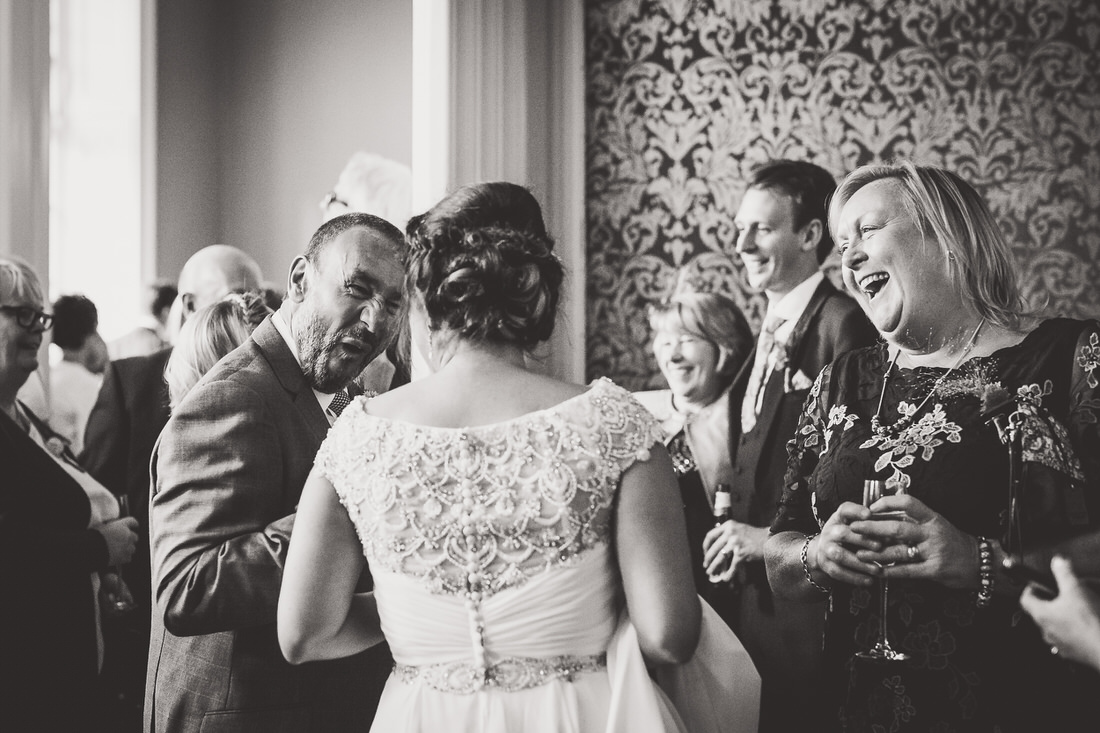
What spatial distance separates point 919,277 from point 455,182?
303 cm

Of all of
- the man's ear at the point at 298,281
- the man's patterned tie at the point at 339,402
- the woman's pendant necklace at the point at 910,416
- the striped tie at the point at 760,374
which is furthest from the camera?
the striped tie at the point at 760,374

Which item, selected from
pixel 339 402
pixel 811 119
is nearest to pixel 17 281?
pixel 339 402

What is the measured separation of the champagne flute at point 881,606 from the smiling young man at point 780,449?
104 centimetres

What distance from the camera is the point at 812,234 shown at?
3.67 meters

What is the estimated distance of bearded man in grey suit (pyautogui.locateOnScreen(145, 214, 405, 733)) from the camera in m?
1.91

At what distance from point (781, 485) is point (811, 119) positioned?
8.76 ft

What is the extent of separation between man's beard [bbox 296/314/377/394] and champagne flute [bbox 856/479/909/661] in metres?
1.03

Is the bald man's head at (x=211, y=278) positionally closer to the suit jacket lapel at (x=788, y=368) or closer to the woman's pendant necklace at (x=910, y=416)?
the suit jacket lapel at (x=788, y=368)

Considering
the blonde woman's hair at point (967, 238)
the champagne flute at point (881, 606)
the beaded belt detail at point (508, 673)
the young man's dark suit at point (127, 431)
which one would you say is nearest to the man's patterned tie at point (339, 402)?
the beaded belt detail at point (508, 673)

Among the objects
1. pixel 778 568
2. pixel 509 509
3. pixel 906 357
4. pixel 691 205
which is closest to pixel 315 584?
pixel 509 509

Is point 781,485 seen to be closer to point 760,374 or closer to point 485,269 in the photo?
point 760,374

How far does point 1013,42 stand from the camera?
5.12 meters

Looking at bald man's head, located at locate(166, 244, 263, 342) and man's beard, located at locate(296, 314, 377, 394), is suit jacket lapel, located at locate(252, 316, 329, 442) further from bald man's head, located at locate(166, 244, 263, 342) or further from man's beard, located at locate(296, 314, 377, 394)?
bald man's head, located at locate(166, 244, 263, 342)

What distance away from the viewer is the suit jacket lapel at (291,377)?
2.13 metres
